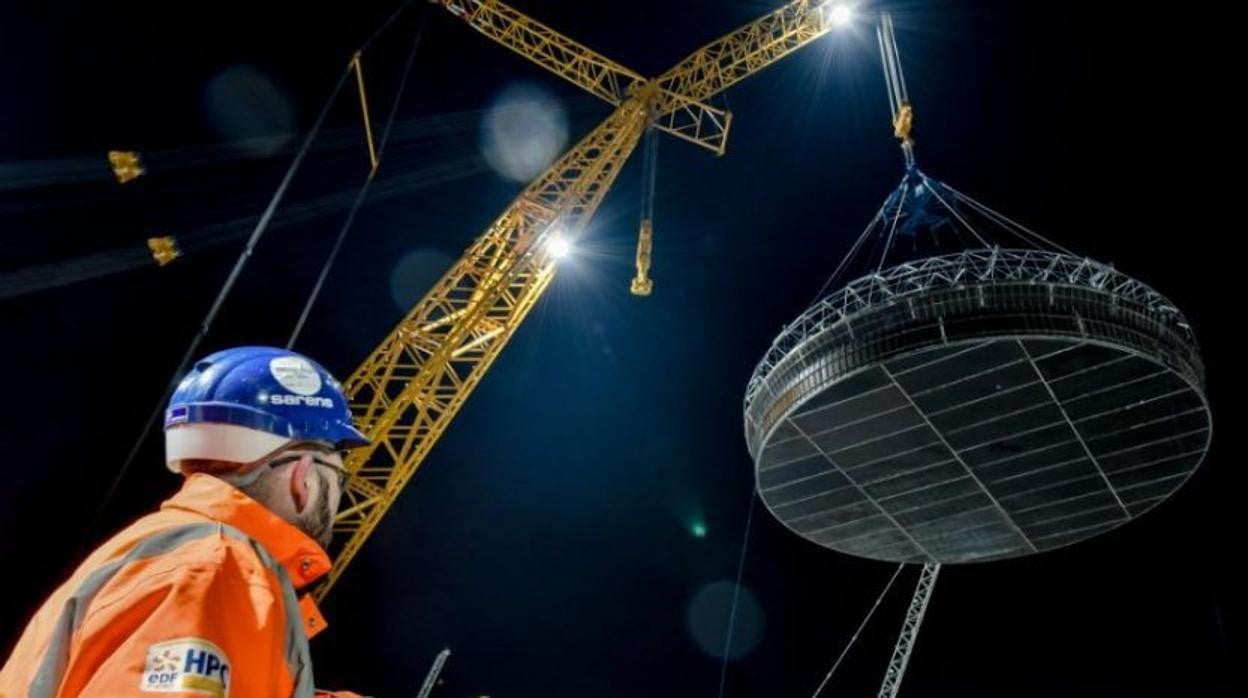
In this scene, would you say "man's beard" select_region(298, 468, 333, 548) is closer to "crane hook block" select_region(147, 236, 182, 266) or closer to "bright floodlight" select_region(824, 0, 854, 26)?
"crane hook block" select_region(147, 236, 182, 266)

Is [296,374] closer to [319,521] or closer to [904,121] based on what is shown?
[319,521]

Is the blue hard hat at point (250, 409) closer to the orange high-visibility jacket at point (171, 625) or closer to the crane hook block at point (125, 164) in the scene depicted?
the orange high-visibility jacket at point (171, 625)

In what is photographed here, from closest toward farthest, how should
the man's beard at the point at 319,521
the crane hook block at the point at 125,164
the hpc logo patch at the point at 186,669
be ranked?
the hpc logo patch at the point at 186,669, the man's beard at the point at 319,521, the crane hook block at the point at 125,164

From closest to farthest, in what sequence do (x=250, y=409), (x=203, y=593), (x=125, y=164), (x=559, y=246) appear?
(x=203, y=593) → (x=250, y=409) → (x=125, y=164) → (x=559, y=246)

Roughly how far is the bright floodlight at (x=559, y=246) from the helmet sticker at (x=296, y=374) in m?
29.0

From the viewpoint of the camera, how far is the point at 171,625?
266 cm

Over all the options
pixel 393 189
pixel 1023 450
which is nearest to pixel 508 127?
pixel 393 189

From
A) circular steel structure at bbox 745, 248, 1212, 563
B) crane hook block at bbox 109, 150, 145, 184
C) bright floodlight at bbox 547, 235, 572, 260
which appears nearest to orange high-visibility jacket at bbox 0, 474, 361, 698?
circular steel structure at bbox 745, 248, 1212, 563

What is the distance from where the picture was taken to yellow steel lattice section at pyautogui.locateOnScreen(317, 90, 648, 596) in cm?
3105

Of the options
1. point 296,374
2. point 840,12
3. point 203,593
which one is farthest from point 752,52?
point 203,593

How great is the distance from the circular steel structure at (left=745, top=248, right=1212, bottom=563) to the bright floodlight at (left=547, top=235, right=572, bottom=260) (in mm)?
12755

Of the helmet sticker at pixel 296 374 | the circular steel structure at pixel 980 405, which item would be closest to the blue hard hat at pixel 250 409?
the helmet sticker at pixel 296 374

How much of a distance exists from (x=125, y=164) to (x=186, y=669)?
25345 millimetres

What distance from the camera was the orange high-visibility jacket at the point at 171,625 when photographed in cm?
260
